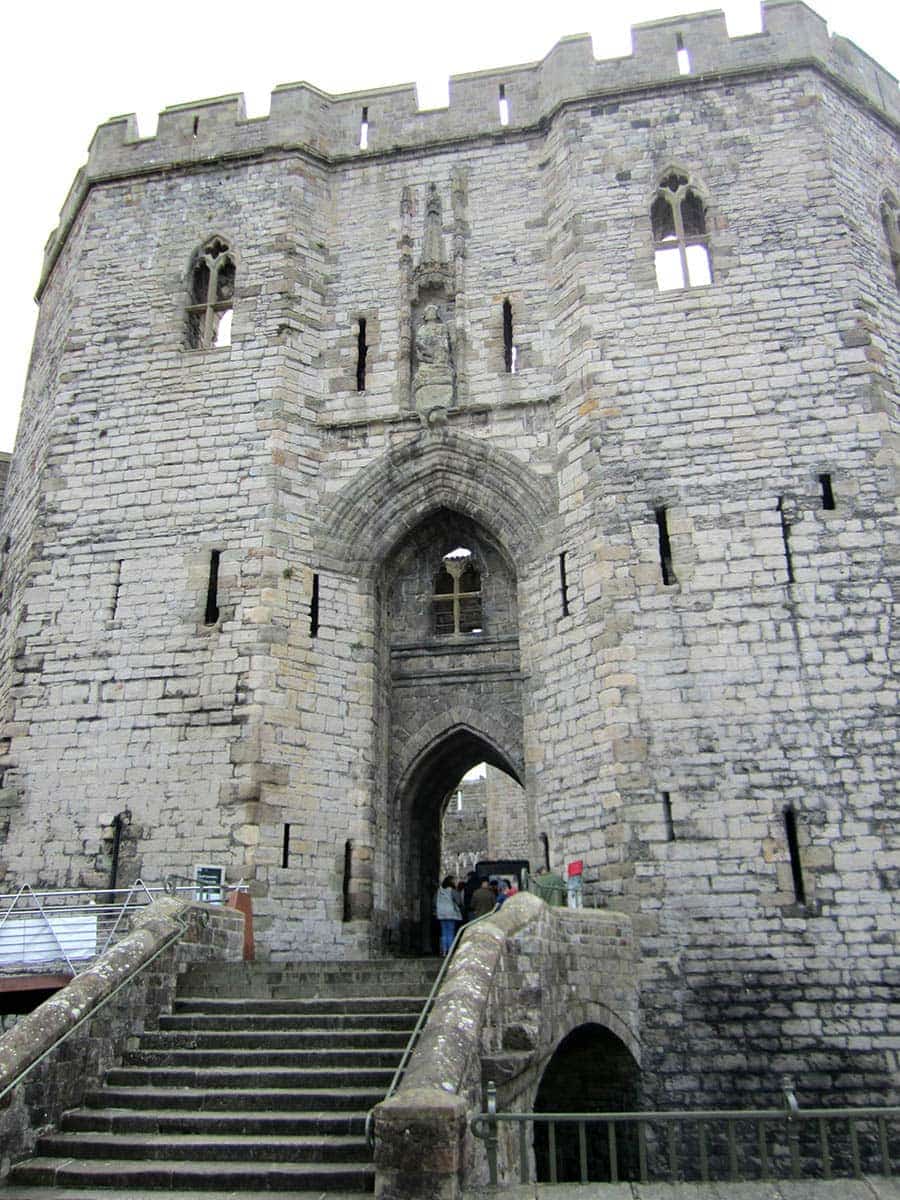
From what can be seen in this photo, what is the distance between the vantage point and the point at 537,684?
37.1 feet

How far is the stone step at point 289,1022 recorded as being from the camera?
7.29 m

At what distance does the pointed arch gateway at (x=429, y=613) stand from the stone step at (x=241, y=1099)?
516 centimetres

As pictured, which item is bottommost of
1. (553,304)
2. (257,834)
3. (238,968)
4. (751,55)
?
(238,968)

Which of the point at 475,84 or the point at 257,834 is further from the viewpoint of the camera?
the point at 475,84

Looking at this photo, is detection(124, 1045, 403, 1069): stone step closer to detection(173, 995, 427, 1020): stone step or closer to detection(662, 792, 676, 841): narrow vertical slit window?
detection(173, 995, 427, 1020): stone step

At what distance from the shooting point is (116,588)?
39.5 ft

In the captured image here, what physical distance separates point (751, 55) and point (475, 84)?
146 inches

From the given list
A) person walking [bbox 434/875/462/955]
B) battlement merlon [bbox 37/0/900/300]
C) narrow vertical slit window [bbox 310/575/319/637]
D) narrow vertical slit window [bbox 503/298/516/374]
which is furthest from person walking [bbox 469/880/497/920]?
battlement merlon [bbox 37/0/900/300]

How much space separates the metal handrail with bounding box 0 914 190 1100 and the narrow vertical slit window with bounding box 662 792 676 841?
14.5ft

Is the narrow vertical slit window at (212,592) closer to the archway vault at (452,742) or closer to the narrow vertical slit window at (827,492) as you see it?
the archway vault at (452,742)

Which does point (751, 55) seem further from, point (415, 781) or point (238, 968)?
point (238, 968)

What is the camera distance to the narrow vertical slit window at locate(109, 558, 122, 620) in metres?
11.9

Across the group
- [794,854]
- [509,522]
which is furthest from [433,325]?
[794,854]

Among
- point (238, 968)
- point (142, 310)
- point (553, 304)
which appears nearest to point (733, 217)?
point (553, 304)
